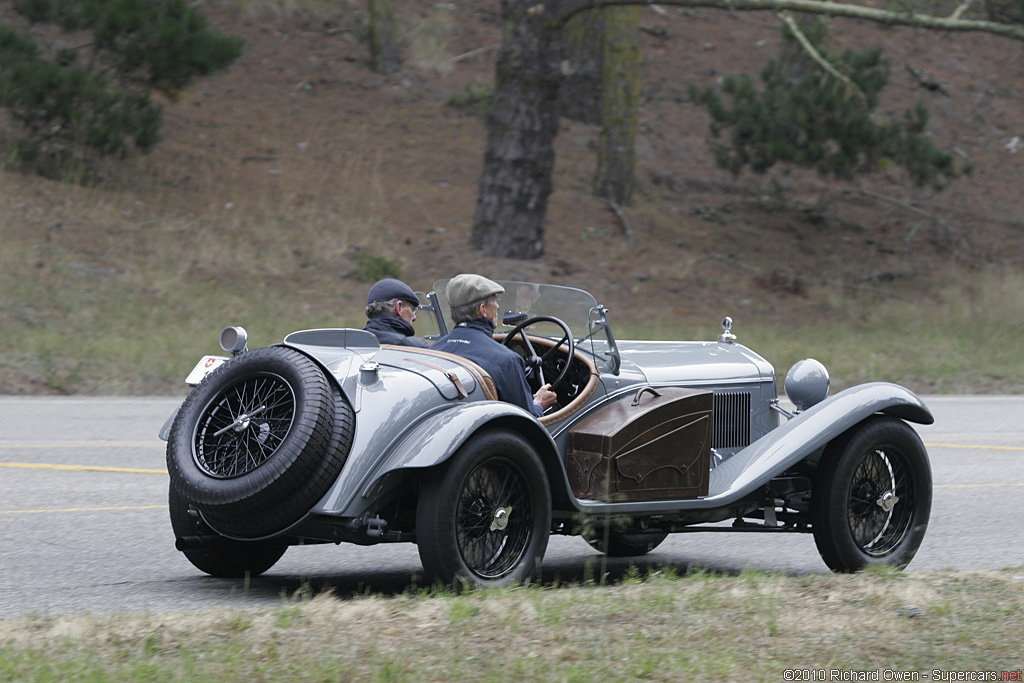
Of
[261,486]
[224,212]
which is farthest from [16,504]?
[224,212]

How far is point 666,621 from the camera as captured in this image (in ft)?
15.3

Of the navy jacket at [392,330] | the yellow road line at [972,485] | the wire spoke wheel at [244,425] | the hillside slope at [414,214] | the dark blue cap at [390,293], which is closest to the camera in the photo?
the wire spoke wheel at [244,425]

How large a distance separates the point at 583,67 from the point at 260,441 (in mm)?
21438

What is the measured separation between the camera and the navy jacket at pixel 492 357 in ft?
19.1

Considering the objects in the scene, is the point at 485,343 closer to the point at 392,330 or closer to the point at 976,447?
the point at 392,330

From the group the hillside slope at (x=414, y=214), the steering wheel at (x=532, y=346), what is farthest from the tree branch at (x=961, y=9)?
the steering wheel at (x=532, y=346)

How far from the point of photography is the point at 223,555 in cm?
618

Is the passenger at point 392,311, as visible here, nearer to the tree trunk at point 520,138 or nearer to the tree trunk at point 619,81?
the tree trunk at point 520,138

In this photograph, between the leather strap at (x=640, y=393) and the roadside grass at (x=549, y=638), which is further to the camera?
the leather strap at (x=640, y=393)

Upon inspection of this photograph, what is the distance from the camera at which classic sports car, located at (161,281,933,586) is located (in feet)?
17.2

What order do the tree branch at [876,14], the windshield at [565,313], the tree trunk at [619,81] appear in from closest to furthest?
the windshield at [565,313] < the tree branch at [876,14] < the tree trunk at [619,81]

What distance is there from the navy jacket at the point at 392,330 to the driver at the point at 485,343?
0.76ft

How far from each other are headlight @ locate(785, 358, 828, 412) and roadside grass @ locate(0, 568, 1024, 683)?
2.09m

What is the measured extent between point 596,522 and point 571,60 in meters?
20.7
